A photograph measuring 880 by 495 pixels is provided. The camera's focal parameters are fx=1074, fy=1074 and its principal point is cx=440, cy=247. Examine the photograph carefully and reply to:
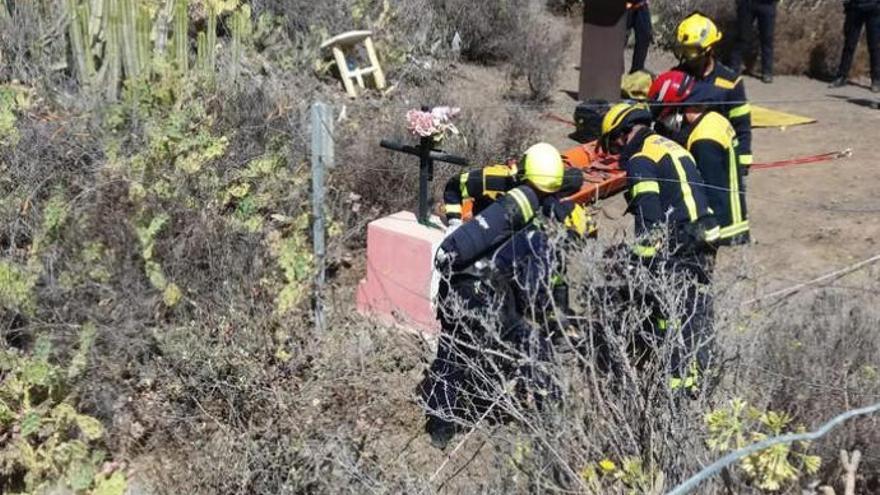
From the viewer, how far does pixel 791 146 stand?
9.23 m

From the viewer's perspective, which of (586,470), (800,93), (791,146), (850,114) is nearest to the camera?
(586,470)

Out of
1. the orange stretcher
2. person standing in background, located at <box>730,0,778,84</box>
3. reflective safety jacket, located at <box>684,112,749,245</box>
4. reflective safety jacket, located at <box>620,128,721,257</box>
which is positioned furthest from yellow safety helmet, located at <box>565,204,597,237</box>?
person standing in background, located at <box>730,0,778,84</box>

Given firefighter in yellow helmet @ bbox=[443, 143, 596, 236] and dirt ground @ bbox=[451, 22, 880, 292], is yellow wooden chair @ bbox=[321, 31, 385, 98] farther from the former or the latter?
firefighter in yellow helmet @ bbox=[443, 143, 596, 236]

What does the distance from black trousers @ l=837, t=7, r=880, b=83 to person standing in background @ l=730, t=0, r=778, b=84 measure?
813 mm

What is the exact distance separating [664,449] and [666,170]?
5.01 feet

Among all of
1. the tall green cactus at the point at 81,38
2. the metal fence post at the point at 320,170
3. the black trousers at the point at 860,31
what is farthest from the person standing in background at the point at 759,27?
the metal fence post at the point at 320,170

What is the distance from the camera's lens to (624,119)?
4676mm

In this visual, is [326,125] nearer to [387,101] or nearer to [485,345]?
[485,345]

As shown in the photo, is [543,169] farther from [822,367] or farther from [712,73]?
[822,367]

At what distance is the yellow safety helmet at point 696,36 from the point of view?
15.9 ft

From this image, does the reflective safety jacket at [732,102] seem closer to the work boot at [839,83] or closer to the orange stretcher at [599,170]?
the orange stretcher at [599,170]

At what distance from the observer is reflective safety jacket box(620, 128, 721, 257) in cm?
439

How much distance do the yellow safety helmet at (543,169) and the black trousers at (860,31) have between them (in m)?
7.52

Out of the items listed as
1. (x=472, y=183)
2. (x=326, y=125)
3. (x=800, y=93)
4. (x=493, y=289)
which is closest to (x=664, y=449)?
(x=493, y=289)
